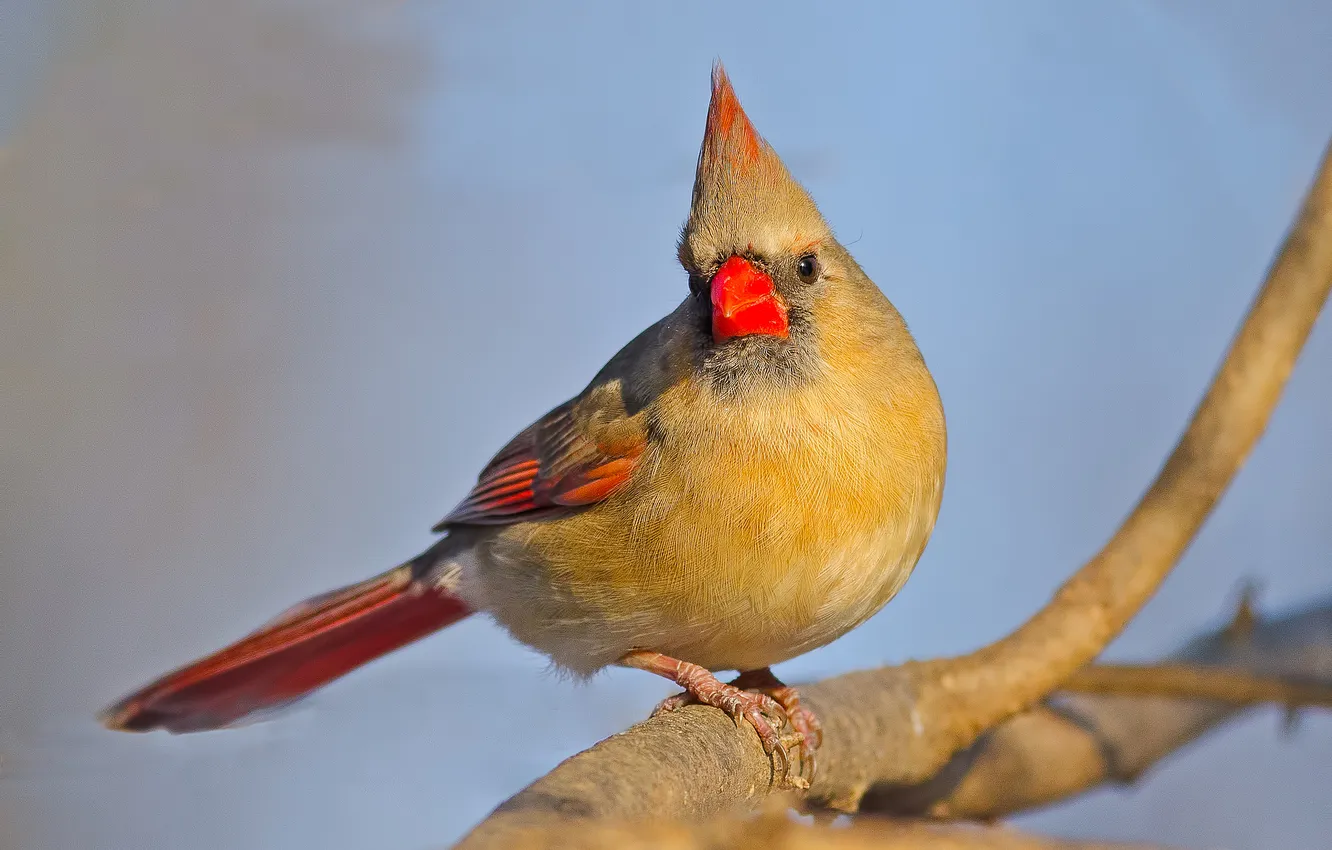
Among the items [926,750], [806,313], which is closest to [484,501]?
[806,313]

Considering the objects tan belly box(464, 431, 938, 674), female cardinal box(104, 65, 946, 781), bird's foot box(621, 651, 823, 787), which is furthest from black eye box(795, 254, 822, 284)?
bird's foot box(621, 651, 823, 787)

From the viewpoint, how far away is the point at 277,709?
8.74ft

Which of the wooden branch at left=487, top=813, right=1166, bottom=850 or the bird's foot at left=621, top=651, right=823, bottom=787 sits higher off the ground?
the bird's foot at left=621, top=651, right=823, bottom=787

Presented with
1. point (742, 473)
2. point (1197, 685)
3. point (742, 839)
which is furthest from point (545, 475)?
point (1197, 685)

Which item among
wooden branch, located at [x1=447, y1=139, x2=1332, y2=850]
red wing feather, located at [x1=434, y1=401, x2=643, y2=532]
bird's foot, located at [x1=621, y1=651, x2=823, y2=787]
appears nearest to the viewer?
bird's foot, located at [x1=621, y1=651, x2=823, y2=787]

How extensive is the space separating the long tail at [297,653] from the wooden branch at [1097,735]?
1.02m

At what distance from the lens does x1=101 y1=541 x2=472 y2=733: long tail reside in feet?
8.51

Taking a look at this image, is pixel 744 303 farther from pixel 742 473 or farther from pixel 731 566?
pixel 731 566

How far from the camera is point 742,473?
6.54ft

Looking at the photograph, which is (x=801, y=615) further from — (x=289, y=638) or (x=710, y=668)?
(x=289, y=638)

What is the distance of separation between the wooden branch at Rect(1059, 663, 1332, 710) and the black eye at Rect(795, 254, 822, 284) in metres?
1.10

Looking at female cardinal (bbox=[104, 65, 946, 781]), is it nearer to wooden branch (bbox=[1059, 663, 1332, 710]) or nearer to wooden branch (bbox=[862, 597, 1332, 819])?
wooden branch (bbox=[862, 597, 1332, 819])

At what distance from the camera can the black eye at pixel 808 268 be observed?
2.12 meters

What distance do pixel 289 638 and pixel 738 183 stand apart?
1.36 metres
